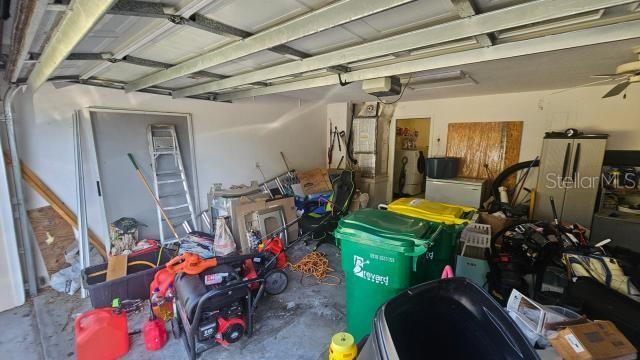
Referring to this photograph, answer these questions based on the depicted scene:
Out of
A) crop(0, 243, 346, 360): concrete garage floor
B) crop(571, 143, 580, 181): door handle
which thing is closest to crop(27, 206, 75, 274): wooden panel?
crop(0, 243, 346, 360): concrete garage floor

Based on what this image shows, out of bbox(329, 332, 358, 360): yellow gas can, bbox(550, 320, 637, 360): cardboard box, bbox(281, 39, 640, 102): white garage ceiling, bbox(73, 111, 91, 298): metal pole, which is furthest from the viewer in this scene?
bbox(73, 111, 91, 298): metal pole

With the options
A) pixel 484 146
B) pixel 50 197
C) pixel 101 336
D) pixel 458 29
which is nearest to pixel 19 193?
pixel 50 197

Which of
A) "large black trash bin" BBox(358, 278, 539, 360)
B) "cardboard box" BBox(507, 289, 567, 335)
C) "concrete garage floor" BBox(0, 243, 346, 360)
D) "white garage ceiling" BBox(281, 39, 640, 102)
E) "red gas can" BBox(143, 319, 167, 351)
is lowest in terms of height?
"concrete garage floor" BBox(0, 243, 346, 360)

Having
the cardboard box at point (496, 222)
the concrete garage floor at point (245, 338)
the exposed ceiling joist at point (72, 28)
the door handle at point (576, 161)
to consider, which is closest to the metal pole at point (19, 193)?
the concrete garage floor at point (245, 338)

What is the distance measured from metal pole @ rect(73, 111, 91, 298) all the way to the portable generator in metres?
1.44

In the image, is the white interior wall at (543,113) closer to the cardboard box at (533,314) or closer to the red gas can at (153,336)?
the cardboard box at (533,314)

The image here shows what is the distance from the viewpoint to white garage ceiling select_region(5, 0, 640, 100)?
121cm

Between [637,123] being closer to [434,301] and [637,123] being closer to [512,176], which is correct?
[512,176]

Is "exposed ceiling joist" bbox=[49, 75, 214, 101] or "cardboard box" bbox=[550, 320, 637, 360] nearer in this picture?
"cardboard box" bbox=[550, 320, 637, 360]

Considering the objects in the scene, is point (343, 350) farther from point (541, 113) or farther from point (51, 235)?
point (541, 113)

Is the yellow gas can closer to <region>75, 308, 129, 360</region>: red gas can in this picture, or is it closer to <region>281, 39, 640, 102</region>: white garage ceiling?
<region>75, 308, 129, 360</region>: red gas can

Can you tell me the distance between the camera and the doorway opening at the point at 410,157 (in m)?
6.33

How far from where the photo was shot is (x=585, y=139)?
339 cm

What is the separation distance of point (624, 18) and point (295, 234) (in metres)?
3.69
